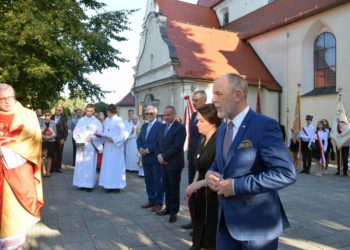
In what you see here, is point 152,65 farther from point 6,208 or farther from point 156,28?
point 6,208

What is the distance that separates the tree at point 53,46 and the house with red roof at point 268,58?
200 inches

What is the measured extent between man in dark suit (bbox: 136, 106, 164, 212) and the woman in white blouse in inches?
289

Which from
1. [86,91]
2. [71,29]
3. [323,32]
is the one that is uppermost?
[323,32]

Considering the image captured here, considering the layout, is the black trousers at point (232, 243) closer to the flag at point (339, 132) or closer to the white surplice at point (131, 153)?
the white surplice at point (131, 153)

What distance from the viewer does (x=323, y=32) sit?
18.9 m

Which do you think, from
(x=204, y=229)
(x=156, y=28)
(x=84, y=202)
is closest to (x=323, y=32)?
(x=156, y=28)

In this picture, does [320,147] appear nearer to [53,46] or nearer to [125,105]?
[53,46]

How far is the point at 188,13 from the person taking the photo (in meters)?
31.4

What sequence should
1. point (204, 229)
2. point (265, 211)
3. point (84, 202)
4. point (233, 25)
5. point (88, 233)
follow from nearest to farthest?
1. point (265, 211)
2. point (204, 229)
3. point (88, 233)
4. point (84, 202)
5. point (233, 25)

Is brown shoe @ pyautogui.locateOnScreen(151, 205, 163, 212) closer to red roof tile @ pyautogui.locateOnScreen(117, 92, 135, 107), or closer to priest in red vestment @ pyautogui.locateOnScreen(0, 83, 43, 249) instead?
priest in red vestment @ pyautogui.locateOnScreen(0, 83, 43, 249)

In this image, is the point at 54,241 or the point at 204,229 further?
the point at 54,241

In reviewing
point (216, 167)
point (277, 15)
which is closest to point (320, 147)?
point (216, 167)

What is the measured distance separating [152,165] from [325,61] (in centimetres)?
1531

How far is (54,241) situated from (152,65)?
18.4m
